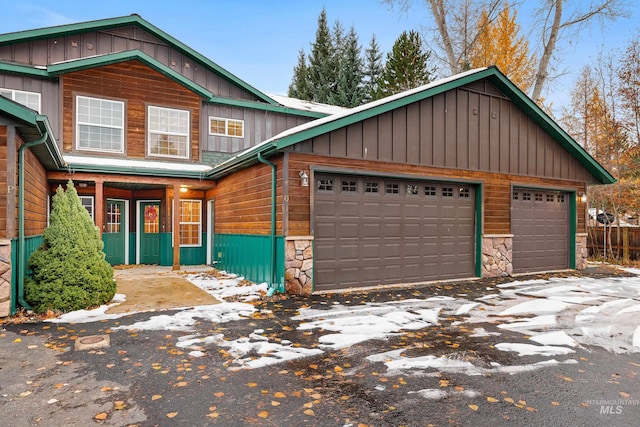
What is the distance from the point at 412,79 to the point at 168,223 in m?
17.7

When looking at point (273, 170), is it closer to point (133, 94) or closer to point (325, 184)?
point (325, 184)

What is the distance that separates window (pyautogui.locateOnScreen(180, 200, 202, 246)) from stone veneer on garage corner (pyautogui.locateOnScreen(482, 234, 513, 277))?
328 inches

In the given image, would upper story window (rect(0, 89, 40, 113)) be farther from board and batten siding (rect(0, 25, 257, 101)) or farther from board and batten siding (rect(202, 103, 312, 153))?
board and batten siding (rect(202, 103, 312, 153))

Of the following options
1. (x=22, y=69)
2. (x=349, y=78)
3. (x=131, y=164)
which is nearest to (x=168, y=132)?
(x=131, y=164)

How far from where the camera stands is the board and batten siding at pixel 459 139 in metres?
8.47

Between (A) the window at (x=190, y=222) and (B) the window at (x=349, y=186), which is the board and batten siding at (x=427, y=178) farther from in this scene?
(A) the window at (x=190, y=222)

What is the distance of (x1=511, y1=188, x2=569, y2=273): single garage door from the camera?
10992 millimetres

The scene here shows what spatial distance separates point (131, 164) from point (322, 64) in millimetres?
22947

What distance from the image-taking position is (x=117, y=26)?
11.9 meters

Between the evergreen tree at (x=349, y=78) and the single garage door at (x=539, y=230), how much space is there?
749 inches

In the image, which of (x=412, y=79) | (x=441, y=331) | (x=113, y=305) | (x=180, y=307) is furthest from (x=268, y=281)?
(x=412, y=79)

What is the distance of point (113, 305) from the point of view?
6.70 metres

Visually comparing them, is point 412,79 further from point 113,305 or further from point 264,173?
point 113,305

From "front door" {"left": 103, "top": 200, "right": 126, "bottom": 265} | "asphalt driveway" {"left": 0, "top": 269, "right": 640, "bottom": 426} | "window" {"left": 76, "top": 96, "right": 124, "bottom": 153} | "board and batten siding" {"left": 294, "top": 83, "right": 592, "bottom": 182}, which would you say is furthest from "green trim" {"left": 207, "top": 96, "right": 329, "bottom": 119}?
"asphalt driveway" {"left": 0, "top": 269, "right": 640, "bottom": 426}
